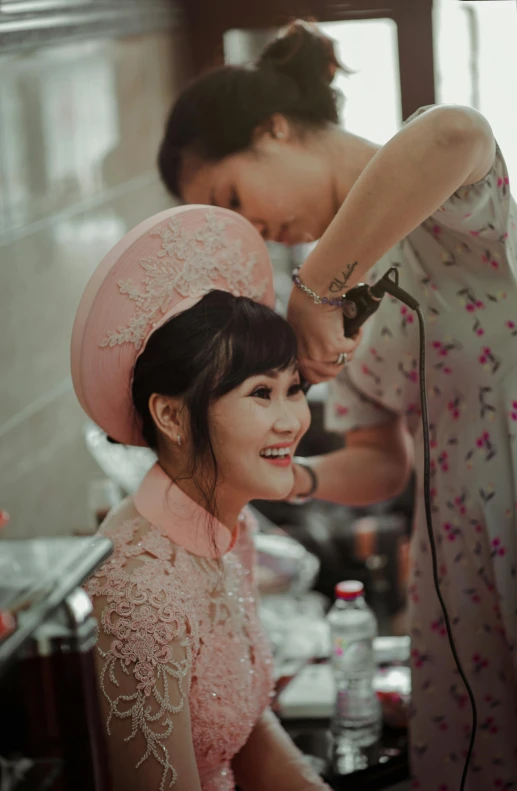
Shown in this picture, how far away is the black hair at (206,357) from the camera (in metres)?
1.03

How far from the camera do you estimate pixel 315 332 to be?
3.56 ft

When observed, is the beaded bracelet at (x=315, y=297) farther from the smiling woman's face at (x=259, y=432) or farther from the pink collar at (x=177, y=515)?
the pink collar at (x=177, y=515)

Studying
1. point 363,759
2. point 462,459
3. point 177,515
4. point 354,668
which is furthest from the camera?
point 354,668

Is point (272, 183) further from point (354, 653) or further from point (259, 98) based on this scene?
point (354, 653)

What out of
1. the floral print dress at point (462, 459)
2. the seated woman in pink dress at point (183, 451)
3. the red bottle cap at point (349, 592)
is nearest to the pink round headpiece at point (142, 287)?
the seated woman in pink dress at point (183, 451)

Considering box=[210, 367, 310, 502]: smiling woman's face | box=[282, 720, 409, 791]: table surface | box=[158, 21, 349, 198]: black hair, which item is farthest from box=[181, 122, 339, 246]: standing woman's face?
box=[282, 720, 409, 791]: table surface

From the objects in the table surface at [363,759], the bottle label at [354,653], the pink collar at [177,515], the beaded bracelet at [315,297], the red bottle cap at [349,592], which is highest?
the beaded bracelet at [315,297]

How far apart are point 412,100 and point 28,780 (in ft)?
2.94

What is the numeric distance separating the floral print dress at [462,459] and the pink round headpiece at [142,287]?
0.25 m

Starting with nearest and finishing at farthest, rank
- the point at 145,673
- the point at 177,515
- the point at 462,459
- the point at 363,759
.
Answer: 1. the point at 145,673
2. the point at 177,515
3. the point at 462,459
4. the point at 363,759

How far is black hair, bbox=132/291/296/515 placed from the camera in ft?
3.36

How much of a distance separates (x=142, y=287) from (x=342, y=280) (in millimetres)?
220

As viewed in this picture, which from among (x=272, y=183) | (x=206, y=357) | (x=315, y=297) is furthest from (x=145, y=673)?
(x=272, y=183)

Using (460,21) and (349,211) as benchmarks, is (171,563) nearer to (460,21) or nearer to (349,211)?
(349,211)
